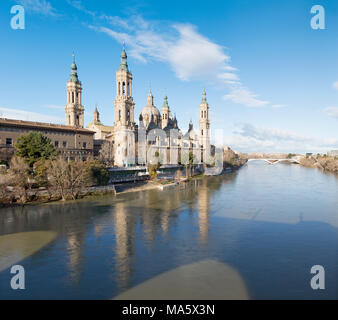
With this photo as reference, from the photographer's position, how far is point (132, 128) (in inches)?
3007

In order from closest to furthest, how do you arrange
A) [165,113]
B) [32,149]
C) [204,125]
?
1. [32,149]
2. [204,125]
3. [165,113]

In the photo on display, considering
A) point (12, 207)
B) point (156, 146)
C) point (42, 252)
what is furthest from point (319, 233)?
point (156, 146)

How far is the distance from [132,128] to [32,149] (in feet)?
119

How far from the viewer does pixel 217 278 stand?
1677 cm

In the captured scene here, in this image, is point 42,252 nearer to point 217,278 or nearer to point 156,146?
point 217,278

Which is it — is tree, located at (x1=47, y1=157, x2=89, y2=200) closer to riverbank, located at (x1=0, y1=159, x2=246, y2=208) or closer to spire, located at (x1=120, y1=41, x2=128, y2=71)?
riverbank, located at (x1=0, y1=159, x2=246, y2=208)

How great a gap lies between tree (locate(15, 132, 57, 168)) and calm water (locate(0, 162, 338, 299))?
949cm

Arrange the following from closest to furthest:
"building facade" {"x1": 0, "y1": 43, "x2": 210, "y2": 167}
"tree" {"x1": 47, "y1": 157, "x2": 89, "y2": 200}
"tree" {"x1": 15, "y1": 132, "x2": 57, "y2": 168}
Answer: "tree" {"x1": 47, "y1": 157, "x2": 89, "y2": 200}, "tree" {"x1": 15, "y1": 132, "x2": 57, "y2": 168}, "building facade" {"x1": 0, "y1": 43, "x2": 210, "y2": 167}

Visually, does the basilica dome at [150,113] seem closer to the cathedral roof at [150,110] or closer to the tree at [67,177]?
the cathedral roof at [150,110]

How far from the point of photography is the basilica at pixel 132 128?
73.2 meters

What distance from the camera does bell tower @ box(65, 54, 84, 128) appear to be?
280 feet

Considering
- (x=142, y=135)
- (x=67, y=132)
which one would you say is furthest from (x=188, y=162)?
(x=67, y=132)

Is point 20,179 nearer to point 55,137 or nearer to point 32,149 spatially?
point 32,149

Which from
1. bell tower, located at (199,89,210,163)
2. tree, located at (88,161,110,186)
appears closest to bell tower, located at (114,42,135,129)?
tree, located at (88,161,110,186)
